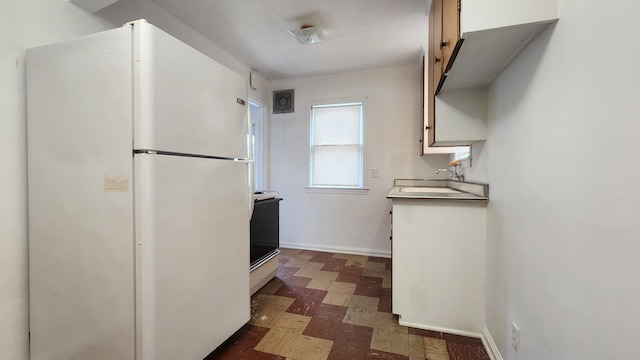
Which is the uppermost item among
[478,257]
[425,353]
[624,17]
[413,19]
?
[413,19]

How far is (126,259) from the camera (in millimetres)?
1146

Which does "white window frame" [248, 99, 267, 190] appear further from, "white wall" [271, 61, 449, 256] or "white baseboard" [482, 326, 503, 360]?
"white baseboard" [482, 326, 503, 360]

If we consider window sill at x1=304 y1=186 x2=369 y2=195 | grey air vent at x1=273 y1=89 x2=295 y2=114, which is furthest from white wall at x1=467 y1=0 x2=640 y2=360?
grey air vent at x1=273 y1=89 x2=295 y2=114

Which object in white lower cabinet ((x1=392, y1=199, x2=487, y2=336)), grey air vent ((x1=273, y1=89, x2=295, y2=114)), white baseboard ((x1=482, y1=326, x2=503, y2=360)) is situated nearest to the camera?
white baseboard ((x1=482, y1=326, x2=503, y2=360))

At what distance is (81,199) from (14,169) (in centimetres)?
47

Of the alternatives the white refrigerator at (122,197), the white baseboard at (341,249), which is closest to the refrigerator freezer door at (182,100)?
the white refrigerator at (122,197)

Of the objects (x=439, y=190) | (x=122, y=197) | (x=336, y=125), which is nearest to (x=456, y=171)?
(x=439, y=190)

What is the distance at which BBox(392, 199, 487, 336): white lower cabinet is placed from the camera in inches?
69.9

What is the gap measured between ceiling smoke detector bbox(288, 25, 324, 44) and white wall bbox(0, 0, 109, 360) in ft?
5.80

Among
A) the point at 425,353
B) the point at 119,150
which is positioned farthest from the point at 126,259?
the point at 425,353

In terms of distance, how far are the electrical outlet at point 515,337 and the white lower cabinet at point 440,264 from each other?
1.46 ft

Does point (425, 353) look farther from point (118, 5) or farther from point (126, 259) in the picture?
point (118, 5)

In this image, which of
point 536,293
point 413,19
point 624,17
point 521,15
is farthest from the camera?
point 413,19

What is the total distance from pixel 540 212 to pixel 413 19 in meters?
2.06
